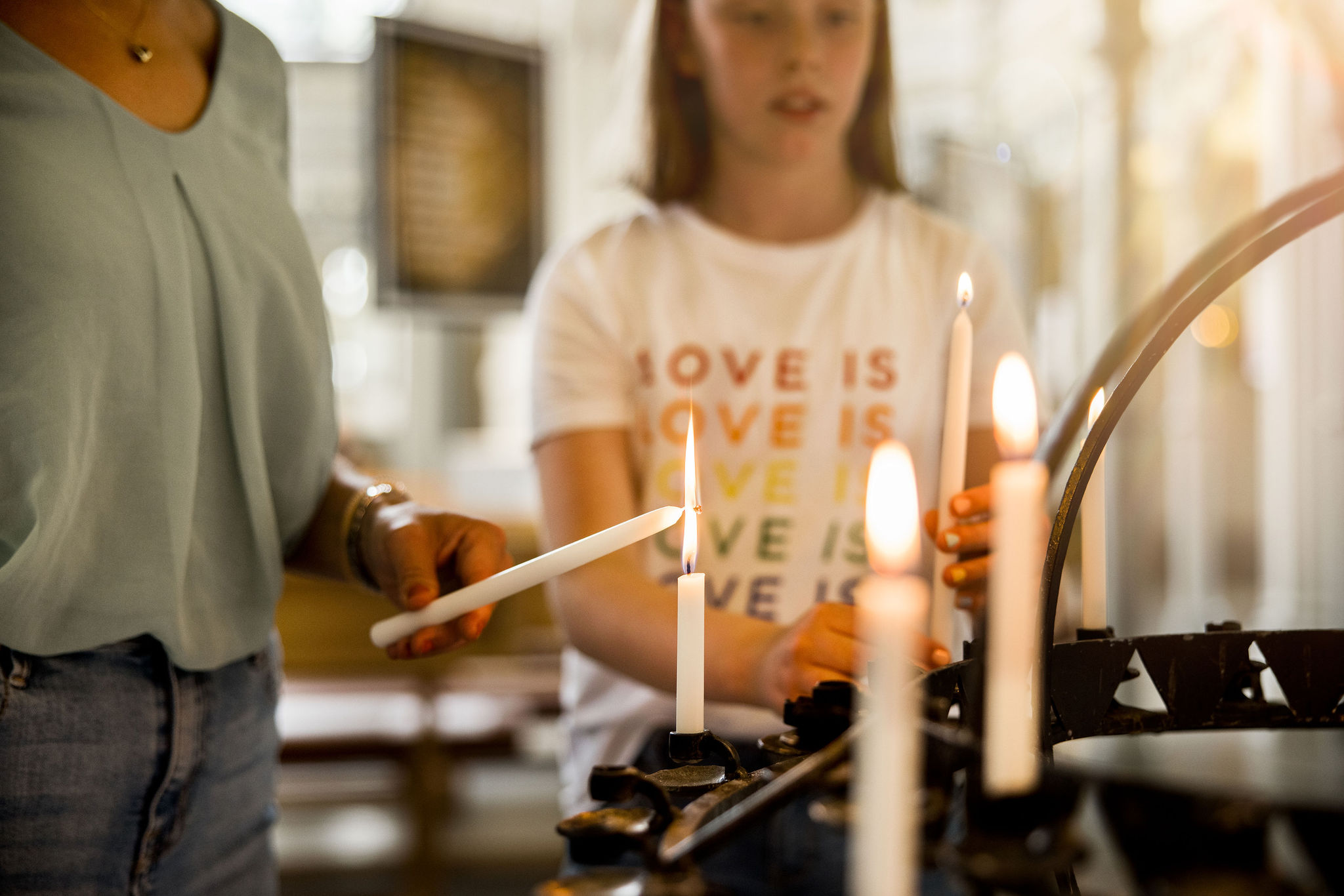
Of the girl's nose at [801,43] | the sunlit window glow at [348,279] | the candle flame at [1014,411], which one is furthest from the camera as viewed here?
the sunlit window glow at [348,279]

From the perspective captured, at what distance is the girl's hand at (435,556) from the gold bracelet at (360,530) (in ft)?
0.09

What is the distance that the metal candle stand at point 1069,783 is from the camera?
243 mm

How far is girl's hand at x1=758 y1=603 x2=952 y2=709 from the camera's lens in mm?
577

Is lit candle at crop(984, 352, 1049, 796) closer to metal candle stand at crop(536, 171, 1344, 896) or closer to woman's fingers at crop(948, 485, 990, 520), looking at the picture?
metal candle stand at crop(536, 171, 1344, 896)

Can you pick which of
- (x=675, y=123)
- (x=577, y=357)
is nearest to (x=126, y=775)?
(x=577, y=357)

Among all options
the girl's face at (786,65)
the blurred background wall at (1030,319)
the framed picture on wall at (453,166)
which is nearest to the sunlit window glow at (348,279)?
the blurred background wall at (1030,319)

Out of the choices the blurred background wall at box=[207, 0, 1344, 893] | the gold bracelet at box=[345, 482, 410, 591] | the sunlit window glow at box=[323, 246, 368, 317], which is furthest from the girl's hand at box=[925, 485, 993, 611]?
the sunlit window glow at box=[323, 246, 368, 317]

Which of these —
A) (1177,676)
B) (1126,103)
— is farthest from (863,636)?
(1126,103)

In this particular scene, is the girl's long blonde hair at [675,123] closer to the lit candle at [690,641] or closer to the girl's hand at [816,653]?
the girl's hand at [816,653]

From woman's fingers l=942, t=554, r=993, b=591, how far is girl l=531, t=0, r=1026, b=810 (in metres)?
0.28

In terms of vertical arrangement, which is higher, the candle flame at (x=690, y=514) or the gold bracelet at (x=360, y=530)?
the candle flame at (x=690, y=514)

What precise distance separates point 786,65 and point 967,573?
53 cm

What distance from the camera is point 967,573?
0.60 meters

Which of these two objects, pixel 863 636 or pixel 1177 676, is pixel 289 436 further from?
pixel 1177 676
